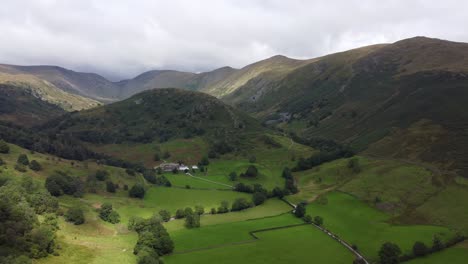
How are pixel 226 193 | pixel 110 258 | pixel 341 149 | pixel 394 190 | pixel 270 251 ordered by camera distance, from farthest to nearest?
pixel 341 149 → pixel 226 193 → pixel 394 190 → pixel 270 251 → pixel 110 258

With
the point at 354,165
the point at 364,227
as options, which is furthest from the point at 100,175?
the point at 354,165

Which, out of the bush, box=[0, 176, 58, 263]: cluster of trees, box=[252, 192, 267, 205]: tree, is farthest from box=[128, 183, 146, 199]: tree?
box=[252, 192, 267, 205]: tree

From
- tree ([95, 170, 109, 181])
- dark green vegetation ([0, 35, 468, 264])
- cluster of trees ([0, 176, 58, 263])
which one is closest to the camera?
cluster of trees ([0, 176, 58, 263])

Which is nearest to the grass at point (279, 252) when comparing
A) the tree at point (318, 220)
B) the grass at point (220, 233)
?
the grass at point (220, 233)

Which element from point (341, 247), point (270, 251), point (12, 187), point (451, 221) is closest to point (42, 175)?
point (12, 187)

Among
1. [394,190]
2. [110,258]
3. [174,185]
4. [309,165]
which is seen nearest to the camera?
[110,258]

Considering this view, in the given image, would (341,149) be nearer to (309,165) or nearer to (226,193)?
(309,165)

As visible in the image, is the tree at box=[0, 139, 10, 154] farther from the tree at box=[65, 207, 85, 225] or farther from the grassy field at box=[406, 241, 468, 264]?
the grassy field at box=[406, 241, 468, 264]
